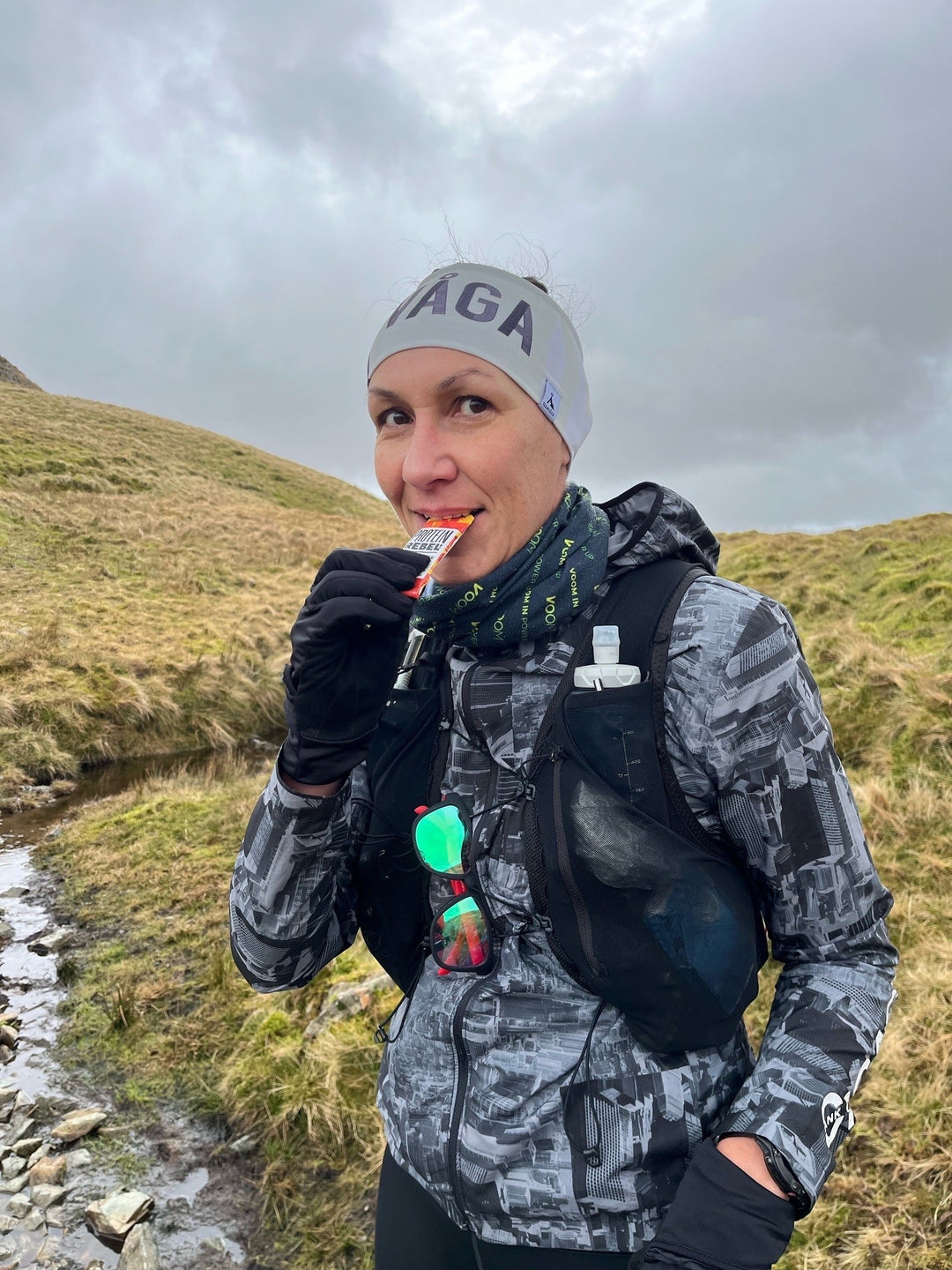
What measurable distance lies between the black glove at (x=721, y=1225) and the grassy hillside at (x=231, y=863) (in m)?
2.09

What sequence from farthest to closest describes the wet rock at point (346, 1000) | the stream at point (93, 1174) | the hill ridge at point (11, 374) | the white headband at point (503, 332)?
the hill ridge at point (11, 374)
the wet rock at point (346, 1000)
the stream at point (93, 1174)
the white headband at point (503, 332)

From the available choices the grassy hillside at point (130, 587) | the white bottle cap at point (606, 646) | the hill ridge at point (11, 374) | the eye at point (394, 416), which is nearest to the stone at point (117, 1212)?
the white bottle cap at point (606, 646)

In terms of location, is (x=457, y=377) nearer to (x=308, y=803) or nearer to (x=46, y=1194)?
(x=308, y=803)

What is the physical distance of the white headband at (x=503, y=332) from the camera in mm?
2111

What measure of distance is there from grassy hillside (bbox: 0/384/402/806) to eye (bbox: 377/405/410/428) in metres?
10.3

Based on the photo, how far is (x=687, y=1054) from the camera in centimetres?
170

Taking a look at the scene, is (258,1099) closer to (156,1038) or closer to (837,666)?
(156,1038)

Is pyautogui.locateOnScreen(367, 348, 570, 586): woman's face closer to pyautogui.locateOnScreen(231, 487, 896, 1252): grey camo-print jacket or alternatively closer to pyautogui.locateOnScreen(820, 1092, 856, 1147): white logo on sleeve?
pyautogui.locateOnScreen(231, 487, 896, 1252): grey camo-print jacket

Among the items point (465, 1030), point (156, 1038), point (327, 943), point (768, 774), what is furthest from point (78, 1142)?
point (768, 774)

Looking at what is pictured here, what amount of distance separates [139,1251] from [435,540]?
410 cm

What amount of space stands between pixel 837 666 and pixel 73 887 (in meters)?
8.64

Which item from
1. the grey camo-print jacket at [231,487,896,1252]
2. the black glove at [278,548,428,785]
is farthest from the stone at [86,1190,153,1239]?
the black glove at [278,548,428,785]

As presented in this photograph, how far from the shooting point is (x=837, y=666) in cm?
866

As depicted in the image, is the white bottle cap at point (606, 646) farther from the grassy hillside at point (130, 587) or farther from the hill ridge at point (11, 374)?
the hill ridge at point (11, 374)
